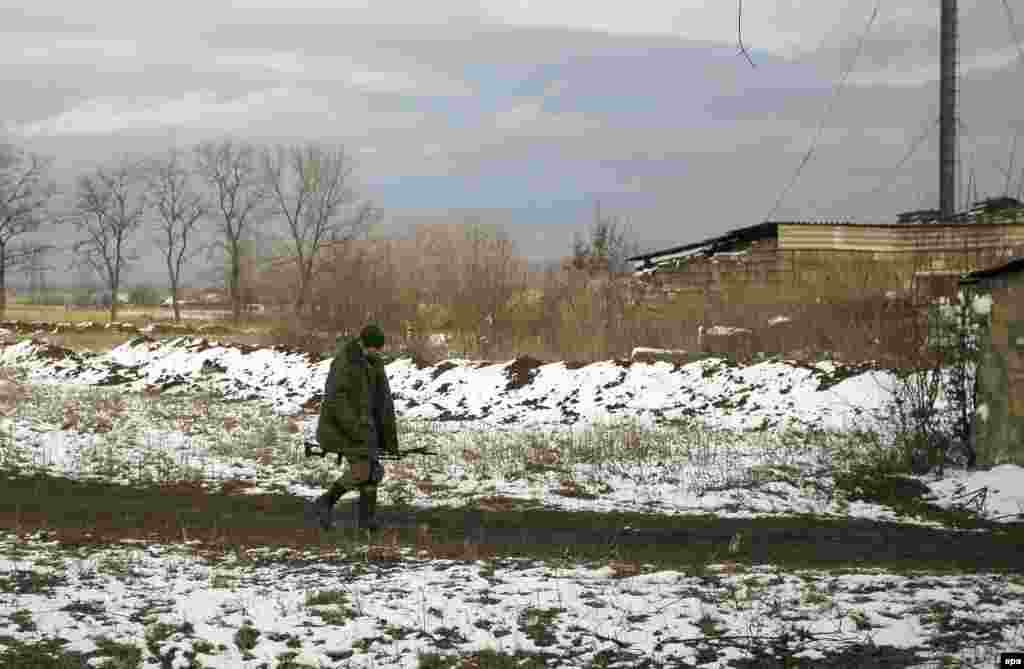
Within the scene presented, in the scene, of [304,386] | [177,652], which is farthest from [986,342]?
[304,386]

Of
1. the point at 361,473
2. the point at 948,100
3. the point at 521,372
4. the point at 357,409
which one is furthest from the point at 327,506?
Answer: the point at 948,100

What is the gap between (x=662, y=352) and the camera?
26969 mm

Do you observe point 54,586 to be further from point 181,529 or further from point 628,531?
point 628,531

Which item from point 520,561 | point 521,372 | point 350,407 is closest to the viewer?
point 520,561

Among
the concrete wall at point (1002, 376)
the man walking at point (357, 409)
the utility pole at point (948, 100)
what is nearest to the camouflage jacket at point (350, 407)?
the man walking at point (357, 409)

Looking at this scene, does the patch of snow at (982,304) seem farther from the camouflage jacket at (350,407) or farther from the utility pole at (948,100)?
the utility pole at (948,100)

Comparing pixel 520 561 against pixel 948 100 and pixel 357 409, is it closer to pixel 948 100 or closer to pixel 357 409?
pixel 357 409

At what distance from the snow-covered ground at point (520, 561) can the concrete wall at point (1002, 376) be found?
40 centimetres

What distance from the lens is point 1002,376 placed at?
13.3 m

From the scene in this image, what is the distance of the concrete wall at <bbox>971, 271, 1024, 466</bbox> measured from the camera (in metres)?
13.1

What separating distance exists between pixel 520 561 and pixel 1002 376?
752cm

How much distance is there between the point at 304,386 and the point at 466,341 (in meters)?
7.91

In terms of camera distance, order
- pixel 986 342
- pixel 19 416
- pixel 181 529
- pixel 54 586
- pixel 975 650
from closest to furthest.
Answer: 1. pixel 975 650
2. pixel 54 586
3. pixel 181 529
4. pixel 986 342
5. pixel 19 416

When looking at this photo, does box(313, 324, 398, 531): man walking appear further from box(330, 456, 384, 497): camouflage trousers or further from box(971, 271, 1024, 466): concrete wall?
box(971, 271, 1024, 466): concrete wall
